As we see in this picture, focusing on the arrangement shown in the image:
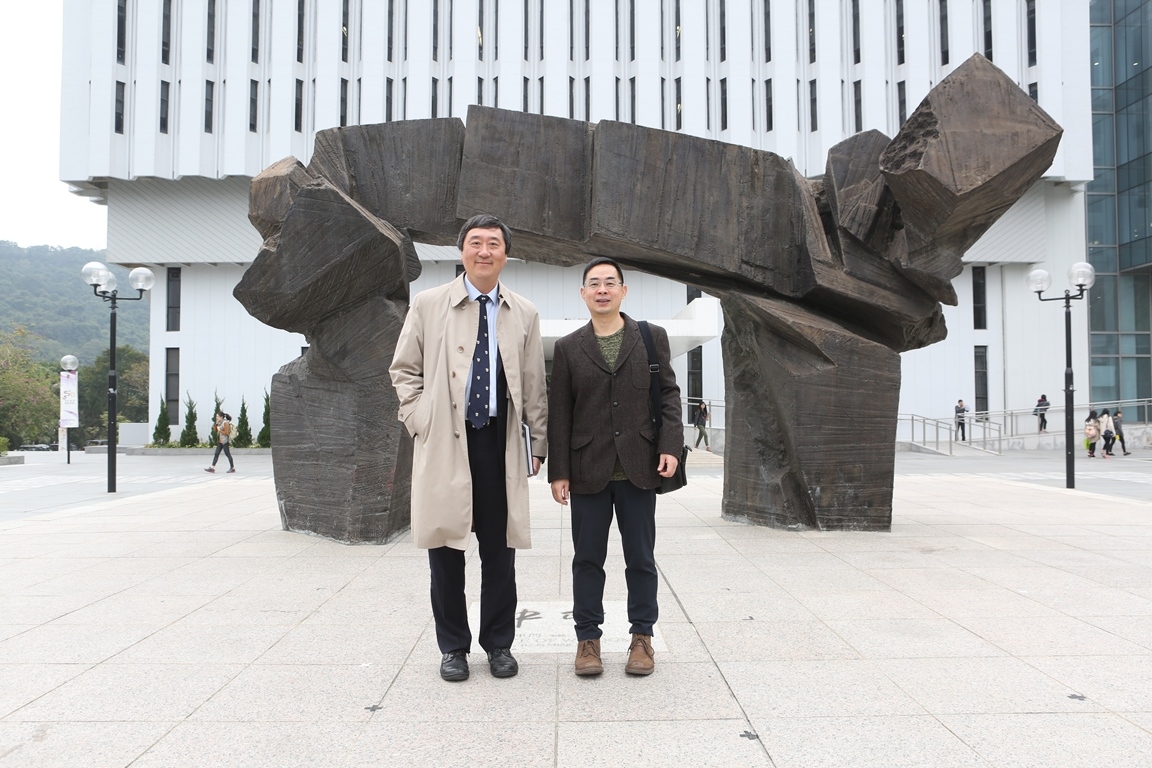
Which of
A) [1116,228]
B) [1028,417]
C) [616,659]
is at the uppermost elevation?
[1116,228]

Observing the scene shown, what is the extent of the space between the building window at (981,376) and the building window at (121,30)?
30.2m

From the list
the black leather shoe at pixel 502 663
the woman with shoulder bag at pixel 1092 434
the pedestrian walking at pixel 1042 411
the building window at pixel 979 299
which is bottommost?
the black leather shoe at pixel 502 663

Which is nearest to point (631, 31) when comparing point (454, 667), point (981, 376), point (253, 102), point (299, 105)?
point (299, 105)

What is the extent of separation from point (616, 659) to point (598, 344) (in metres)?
1.36

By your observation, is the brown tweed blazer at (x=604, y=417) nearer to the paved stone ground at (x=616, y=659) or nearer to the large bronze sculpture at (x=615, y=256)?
the paved stone ground at (x=616, y=659)

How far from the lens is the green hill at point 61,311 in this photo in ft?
227

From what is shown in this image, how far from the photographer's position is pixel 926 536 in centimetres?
614

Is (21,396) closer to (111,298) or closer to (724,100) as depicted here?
(111,298)

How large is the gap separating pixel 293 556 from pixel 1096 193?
32.6 m

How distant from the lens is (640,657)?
301cm

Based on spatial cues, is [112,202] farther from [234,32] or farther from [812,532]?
[812,532]

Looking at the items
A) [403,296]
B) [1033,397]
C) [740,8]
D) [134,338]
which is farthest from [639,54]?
[134,338]

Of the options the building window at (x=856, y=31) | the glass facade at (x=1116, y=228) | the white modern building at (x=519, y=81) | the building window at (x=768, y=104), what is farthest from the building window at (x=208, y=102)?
the glass facade at (x=1116, y=228)

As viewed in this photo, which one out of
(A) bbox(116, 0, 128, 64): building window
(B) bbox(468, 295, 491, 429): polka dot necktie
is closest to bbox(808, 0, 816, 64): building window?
(A) bbox(116, 0, 128, 64): building window
